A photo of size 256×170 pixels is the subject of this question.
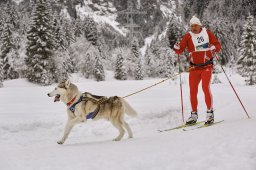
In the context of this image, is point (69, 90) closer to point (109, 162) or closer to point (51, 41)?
point (109, 162)

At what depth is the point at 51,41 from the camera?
44.5m

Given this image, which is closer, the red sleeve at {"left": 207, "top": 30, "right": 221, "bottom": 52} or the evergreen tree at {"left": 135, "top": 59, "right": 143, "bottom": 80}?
the red sleeve at {"left": 207, "top": 30, "right": 221, "bottom": 52}

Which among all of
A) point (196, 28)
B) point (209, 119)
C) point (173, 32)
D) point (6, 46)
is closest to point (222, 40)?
point (173, 32)

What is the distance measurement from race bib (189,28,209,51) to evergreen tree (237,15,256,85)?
23925 millimetres

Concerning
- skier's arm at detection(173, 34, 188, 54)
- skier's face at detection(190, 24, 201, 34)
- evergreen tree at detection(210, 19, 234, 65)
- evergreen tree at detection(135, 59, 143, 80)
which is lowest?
evergreen tree at detection(135, 59, 143, 80)

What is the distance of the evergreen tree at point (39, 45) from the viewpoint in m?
42.9

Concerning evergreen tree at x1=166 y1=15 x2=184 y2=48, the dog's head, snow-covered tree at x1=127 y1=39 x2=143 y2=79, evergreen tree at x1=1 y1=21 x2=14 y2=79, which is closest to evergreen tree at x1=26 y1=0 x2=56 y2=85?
evergreen tree at x1=1 y1=21 x2=14 y2=79

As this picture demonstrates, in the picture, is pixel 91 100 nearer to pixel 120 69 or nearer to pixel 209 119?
pixel 209 119

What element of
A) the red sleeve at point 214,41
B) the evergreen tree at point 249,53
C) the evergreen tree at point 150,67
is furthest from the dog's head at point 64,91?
the evergreen tree at point 150,67

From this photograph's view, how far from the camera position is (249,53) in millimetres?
31375

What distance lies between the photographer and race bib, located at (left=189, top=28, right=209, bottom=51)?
318 inches

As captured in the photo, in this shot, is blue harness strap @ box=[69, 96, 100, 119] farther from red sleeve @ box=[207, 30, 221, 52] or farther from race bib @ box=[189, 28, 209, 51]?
red sleeve @ box=[207, 30, 221, 52]

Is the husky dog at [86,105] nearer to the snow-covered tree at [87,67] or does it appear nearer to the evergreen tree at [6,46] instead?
the evergreen tree at [6,46]

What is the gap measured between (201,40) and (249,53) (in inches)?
997
